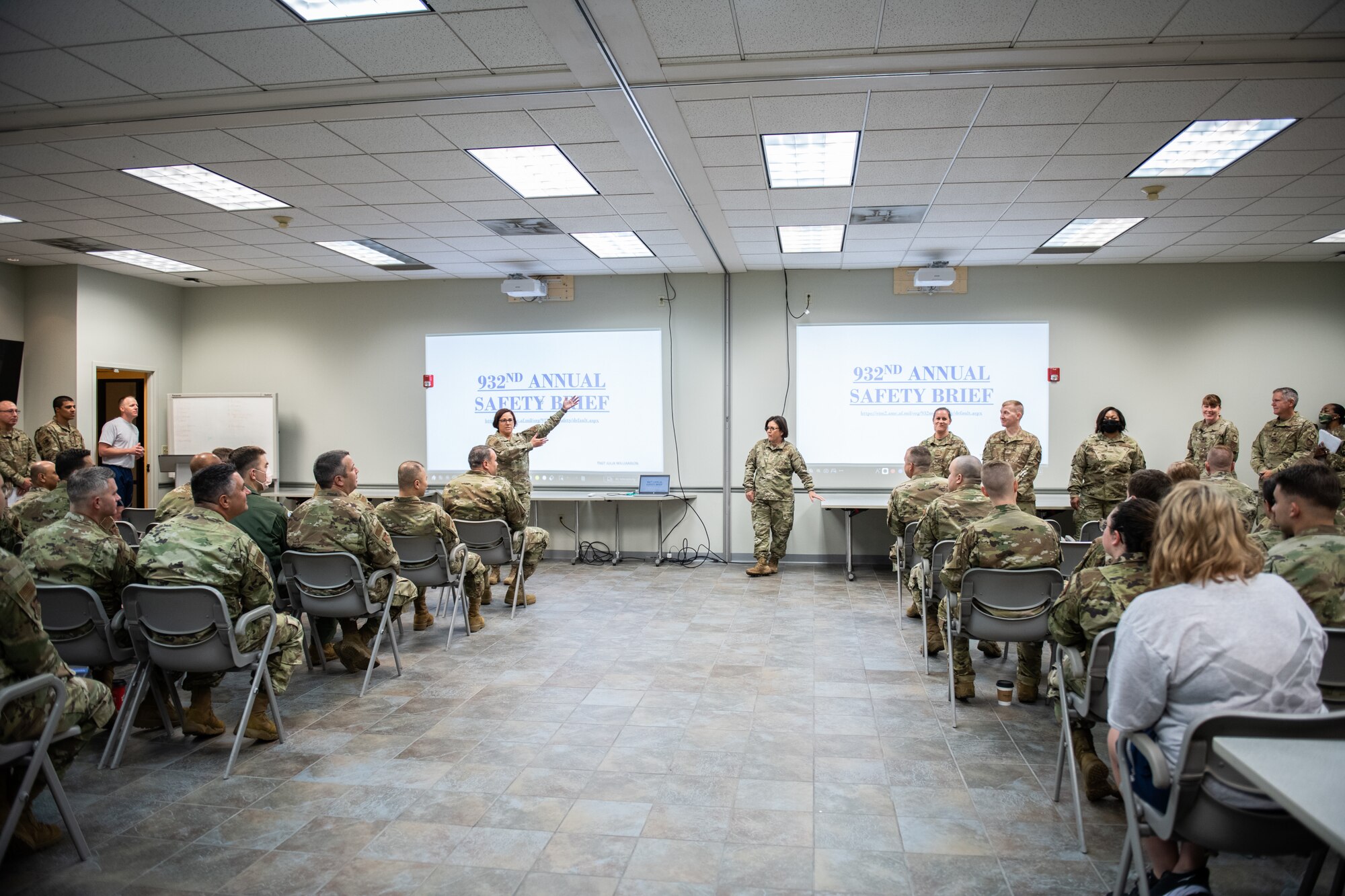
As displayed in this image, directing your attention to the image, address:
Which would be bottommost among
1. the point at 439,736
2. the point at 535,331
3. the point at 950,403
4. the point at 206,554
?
the point at 439,736

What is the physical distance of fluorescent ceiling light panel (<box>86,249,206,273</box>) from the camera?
24.9ft

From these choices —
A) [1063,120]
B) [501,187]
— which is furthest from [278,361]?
[1063,120]

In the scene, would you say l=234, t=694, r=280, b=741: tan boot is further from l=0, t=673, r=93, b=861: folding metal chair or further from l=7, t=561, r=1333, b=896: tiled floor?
l=0, t=673, r=93, b=861: folding metal chair

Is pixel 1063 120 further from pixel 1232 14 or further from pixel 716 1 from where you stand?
pixel 716 1

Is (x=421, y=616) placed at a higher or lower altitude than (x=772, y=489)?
lower

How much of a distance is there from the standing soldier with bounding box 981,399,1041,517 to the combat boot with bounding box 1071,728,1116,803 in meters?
4.42

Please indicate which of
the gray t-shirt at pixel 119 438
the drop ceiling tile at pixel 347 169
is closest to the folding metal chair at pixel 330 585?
the drop ceiling tile at pixel 347 169

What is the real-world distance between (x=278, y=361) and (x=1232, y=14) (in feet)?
30.0

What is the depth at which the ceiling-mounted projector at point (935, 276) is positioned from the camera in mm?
7746

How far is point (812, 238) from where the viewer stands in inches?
278

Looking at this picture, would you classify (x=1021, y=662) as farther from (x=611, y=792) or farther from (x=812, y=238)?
(x=812, y=238)

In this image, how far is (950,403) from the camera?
8.25 meters

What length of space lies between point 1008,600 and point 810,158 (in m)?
2.87

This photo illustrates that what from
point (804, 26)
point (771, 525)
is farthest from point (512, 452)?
point (804, 26)
